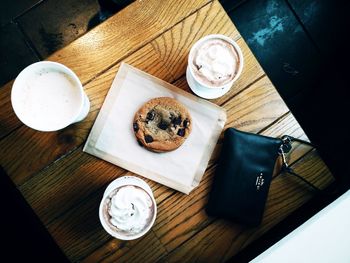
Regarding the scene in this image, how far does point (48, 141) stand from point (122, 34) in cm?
47

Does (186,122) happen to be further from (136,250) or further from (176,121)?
(136,250)

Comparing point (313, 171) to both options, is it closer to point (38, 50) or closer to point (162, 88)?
point (162, 88)

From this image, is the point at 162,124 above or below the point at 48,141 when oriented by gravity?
below

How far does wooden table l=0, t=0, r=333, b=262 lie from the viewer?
1.21m

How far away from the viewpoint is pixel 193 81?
1191 millimetres

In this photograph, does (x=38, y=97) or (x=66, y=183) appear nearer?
(x=38, y=97)

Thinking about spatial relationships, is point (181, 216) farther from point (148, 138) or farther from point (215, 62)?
point (215, 62)

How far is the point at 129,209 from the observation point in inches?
43.7

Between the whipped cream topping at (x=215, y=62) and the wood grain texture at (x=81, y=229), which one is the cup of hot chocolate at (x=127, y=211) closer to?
the wood grain texture at (x=81, y=229)

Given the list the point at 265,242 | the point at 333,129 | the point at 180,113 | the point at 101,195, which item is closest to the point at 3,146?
the point at 101,195

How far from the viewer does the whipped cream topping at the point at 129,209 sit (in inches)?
43.6

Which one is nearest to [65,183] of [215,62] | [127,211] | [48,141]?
[48,141]

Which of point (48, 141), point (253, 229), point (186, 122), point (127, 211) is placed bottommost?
point (253, 229)

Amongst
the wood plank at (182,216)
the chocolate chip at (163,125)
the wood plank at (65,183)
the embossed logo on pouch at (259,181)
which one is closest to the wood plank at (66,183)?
the wood plank at (65,183)
